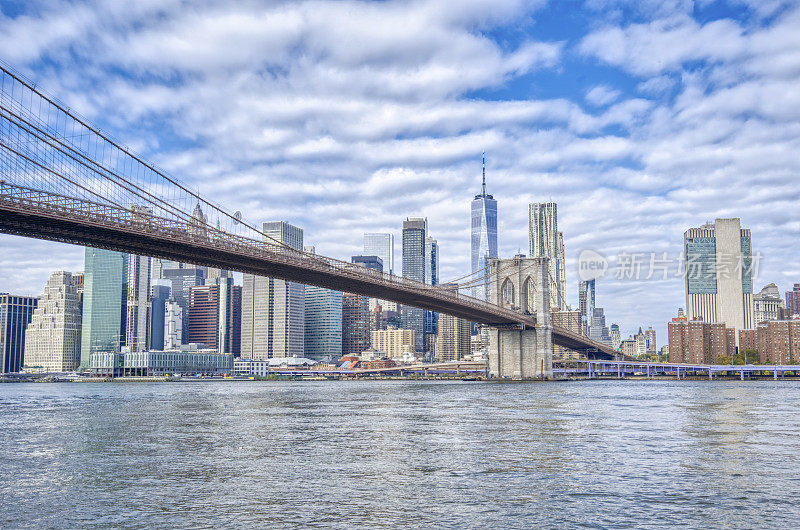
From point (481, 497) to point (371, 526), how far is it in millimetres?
3322

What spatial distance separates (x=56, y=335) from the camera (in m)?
195

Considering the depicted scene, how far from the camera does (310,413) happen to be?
130 ft

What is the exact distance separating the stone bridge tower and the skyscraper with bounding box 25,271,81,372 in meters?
140

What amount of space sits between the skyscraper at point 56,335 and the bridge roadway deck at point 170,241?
489 feet

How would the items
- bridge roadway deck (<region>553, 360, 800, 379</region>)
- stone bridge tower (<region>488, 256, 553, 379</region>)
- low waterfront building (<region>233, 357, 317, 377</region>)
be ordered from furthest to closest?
low waterfront building (<region>233, 357, 317, 377</region>) < bridge roadway deck (<region>553, 360, 800, 379</region>) < stone bridge tower (<region>488, 256, 553, 379</region>)

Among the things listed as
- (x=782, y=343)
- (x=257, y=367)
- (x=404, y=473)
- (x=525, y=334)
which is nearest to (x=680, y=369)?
(x=782, y=343)

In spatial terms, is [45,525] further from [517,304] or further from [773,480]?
[517,304]

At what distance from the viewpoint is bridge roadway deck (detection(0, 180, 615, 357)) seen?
1510 inches

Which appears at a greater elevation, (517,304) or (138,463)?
(517,304)

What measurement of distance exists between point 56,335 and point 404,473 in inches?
7818

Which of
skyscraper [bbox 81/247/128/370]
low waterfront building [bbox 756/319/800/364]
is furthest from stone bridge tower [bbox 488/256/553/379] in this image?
skyscraper [bbox 81/247/128/370]

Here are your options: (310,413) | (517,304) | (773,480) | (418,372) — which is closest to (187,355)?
(418,372)

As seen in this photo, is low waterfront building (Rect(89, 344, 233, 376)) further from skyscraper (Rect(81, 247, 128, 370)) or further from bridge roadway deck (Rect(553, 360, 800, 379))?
bridge roadway deck (Rect(553, 360, 800, 379))

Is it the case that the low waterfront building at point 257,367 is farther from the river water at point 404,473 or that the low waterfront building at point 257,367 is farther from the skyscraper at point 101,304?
the river water at point 404,473
